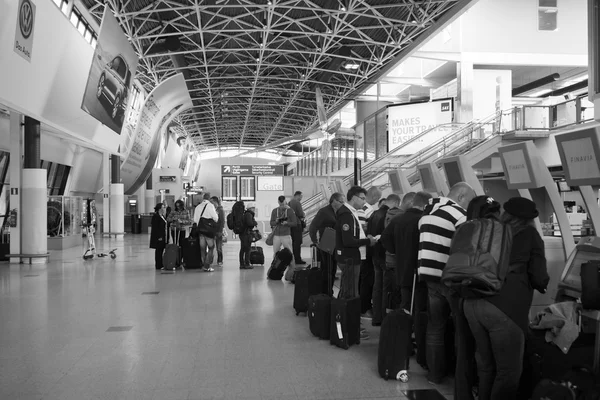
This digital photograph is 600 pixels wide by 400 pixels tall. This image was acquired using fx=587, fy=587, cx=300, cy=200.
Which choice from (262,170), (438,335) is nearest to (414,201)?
(438,335)

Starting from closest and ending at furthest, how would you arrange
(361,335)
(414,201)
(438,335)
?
(438,335), (414,201), (361,335)

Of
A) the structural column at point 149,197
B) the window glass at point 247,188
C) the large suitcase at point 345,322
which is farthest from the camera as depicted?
the structural column at point 149,197

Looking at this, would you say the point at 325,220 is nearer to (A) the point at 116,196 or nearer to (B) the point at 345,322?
(B) the point at 345,322

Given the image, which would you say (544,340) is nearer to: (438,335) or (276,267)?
(438,335)

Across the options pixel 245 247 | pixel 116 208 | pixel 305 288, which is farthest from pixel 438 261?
pixel 116 208

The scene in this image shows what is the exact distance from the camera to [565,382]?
3078 millimetres

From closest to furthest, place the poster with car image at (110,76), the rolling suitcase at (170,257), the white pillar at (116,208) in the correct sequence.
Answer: the rolling suitcase at (170,257) < the poster with car image at (110,76) < the white pillar at (116,208)

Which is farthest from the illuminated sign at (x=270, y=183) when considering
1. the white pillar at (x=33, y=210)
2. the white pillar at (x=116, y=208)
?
the white pillar at (x=33, y=210)

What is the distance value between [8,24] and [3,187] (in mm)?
13095

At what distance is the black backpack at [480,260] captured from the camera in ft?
11.4

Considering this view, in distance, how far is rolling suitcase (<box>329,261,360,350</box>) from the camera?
5.73 m

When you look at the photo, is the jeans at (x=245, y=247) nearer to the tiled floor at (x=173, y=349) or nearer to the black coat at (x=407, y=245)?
the tiled floor at (x=173, y=349)

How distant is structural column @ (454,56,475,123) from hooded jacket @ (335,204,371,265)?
1992 centimetres

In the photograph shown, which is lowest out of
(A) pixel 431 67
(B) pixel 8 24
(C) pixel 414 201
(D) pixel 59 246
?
(D) pixel 59 246
